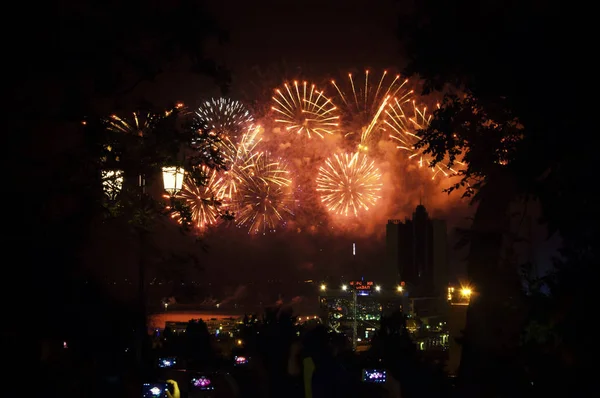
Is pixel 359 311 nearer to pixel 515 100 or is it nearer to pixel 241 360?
pixel 241 360

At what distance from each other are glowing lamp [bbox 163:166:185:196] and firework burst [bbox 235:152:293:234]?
20.7m

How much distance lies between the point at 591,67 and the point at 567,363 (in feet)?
8.01

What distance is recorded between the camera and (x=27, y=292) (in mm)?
9336

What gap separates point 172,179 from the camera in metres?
13.5

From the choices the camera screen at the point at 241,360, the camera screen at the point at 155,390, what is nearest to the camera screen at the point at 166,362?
the camera screen at the point at 241,360

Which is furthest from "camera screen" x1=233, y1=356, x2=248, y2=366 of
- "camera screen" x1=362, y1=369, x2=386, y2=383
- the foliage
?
"camera screen" x1=362, y1=369, x2=386, y2=383

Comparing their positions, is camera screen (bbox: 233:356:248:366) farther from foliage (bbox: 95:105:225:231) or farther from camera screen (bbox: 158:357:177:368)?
foliage (bbox: 95:105:225:231)

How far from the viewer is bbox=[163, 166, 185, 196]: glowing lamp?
13289 millimetres

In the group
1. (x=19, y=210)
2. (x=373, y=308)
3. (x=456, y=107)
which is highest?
(x=456, y=107)

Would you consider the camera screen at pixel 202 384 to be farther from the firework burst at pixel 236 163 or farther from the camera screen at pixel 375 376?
the firework burst at pixel 236 163

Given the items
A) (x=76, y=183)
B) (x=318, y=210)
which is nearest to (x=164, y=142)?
(x=76, y=183)

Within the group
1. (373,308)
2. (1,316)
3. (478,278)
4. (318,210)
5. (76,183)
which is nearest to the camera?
(1,316)

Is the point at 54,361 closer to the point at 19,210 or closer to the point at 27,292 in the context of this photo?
the point at 27,292

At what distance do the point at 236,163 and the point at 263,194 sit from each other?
139 inches
